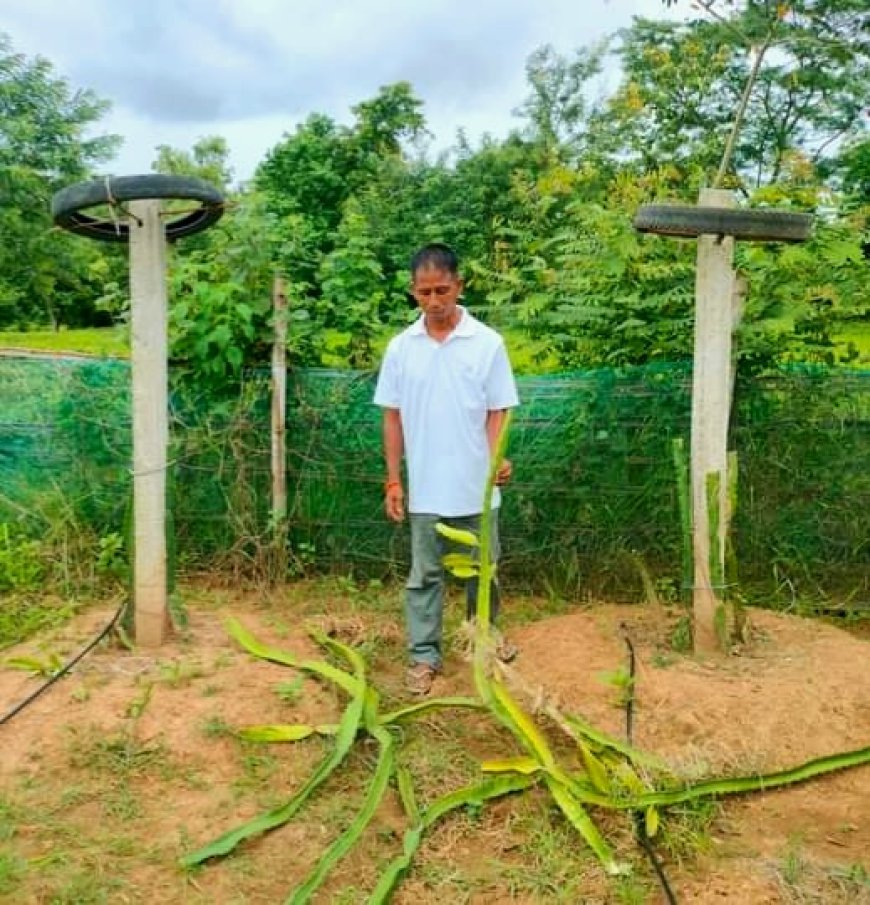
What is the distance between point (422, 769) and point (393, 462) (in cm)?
130

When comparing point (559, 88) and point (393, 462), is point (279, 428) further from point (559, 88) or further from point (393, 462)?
point (559, 88)

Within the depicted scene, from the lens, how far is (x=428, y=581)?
12.6 feet

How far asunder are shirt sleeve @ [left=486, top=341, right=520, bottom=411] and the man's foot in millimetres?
1087

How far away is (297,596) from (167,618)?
41.5 inches

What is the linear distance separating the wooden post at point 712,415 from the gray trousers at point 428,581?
0.85 metres

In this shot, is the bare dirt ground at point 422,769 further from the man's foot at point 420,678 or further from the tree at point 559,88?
the tree at point 559,88

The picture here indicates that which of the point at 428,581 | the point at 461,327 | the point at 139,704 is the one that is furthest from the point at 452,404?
the point at 139,704

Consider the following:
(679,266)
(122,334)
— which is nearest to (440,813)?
(679,266)

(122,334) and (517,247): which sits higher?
(517,247)

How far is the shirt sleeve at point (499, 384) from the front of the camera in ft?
12.1

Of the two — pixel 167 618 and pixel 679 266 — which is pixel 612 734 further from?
pixel 679 266

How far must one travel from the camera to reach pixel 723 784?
2.90 meters

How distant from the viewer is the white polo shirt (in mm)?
3680

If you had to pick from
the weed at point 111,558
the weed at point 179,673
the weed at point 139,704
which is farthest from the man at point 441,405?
the weed at point 111,558
